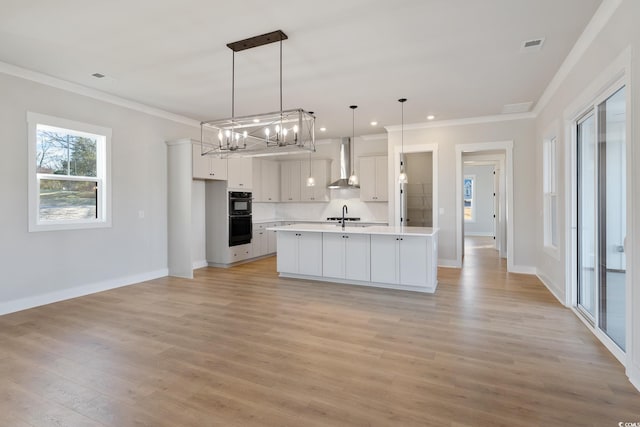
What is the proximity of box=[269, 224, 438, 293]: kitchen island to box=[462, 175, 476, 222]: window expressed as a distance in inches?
334

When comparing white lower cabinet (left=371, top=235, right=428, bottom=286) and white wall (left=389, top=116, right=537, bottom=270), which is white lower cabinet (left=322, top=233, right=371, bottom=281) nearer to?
white lower cabinet (left=371, top=235, right=428, bottom=286)

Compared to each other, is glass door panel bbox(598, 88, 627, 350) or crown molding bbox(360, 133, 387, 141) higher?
crown molding bbox(360, 133, 387, 141)

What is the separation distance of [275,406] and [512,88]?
5012mm

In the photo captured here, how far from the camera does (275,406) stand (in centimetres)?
203

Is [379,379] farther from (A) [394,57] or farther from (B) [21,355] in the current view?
(A) [394,57]

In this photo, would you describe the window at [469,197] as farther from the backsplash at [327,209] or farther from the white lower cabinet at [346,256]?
the white lower cabinet at [346,256]

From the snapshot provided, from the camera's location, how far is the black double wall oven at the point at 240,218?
22.1 ft

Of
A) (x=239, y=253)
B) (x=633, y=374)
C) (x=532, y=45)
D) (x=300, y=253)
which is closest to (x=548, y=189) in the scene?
(x=532, y=45)

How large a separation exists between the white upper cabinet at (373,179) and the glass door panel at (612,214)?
444 cm

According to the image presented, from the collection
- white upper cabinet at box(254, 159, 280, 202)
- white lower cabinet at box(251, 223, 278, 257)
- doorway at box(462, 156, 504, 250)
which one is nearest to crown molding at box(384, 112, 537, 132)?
white upper cabinet at box(254, 159, 280, 202)

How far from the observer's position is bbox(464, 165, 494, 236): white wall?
40.4ft

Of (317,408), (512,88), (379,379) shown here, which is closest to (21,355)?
(317,408)

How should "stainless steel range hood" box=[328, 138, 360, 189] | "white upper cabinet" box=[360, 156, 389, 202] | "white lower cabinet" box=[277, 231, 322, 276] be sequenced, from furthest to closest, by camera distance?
"stainless steel range hood" box=[328, 138, 360, 189]
"white upper cabinet" box=[360, 156, 389, 202]
"white lower cabinet" box=[277, 231, 322, 276]

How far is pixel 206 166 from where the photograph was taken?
6086 millimetres
